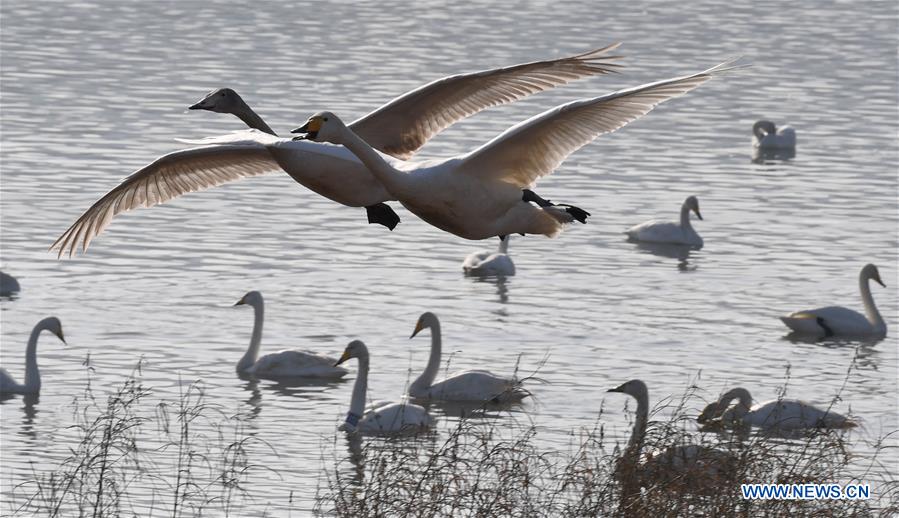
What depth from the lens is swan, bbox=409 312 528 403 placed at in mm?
18547

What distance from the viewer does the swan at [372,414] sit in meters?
17.5

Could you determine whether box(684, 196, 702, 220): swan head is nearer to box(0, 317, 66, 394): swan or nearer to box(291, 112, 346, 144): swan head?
box(0, 317, 66, 394): swan

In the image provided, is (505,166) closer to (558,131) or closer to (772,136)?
(558,131)

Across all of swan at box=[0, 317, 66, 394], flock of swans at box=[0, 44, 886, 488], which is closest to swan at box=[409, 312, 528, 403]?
flock of swans at box=[0, 44, 886, 488]

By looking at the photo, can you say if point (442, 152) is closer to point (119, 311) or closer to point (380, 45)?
point (119, 311)

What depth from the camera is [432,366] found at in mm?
19672

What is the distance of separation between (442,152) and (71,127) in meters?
7.26

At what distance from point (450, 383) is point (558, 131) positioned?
28.4 ft

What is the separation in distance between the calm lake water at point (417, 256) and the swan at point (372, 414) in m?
0.40

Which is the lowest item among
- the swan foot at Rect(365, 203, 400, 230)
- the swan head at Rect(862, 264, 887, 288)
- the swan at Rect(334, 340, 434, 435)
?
the swan at Rect(334, 340, 434, 435)

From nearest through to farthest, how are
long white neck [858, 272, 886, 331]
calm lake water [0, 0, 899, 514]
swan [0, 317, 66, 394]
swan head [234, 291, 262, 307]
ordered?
swan [0, 317, 66, 394], calm lake water [0, 0, 899, 514], swan head [234, 291, 262, 307], long white neck [858, 272, 886, 331]

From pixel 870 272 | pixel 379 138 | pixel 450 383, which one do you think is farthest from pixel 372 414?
pixel 870 272

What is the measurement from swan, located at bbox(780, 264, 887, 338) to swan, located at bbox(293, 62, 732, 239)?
432 inches

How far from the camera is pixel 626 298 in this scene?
2306 cm
